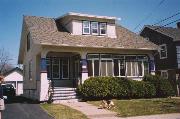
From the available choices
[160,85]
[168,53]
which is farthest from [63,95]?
[168,53]

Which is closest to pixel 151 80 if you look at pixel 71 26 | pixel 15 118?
pixel 71 26

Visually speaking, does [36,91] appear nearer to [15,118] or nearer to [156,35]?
[15,118]

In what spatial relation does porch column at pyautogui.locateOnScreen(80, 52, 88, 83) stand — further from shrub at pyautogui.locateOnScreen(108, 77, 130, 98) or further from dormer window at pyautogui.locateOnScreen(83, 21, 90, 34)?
dormer window at pyautogui.locateOnScreen(83, 21, 90, 34)

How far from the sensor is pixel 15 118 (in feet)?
49.8

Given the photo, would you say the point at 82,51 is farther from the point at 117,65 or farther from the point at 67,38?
the point at 117,65

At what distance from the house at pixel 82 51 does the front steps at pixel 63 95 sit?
0.35 metres

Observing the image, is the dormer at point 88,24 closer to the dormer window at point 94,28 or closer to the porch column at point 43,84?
the dormer window at point 94,28

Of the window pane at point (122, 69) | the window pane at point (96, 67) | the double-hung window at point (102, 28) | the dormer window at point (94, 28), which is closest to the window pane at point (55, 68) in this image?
the window pane at point (96, 67)

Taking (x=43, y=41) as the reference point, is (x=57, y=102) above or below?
Answer: below

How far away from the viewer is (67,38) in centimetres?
2464

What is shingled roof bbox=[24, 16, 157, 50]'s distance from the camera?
23250 mm

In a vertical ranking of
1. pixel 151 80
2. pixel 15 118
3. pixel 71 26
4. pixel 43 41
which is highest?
pixel 71 26

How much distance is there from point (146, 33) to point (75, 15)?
1945cm

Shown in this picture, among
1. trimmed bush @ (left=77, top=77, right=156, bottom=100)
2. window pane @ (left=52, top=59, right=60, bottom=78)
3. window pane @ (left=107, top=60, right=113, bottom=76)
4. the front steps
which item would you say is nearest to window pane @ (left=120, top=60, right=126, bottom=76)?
window pane @ (left=107, top=60, right=113, bottom=76)
